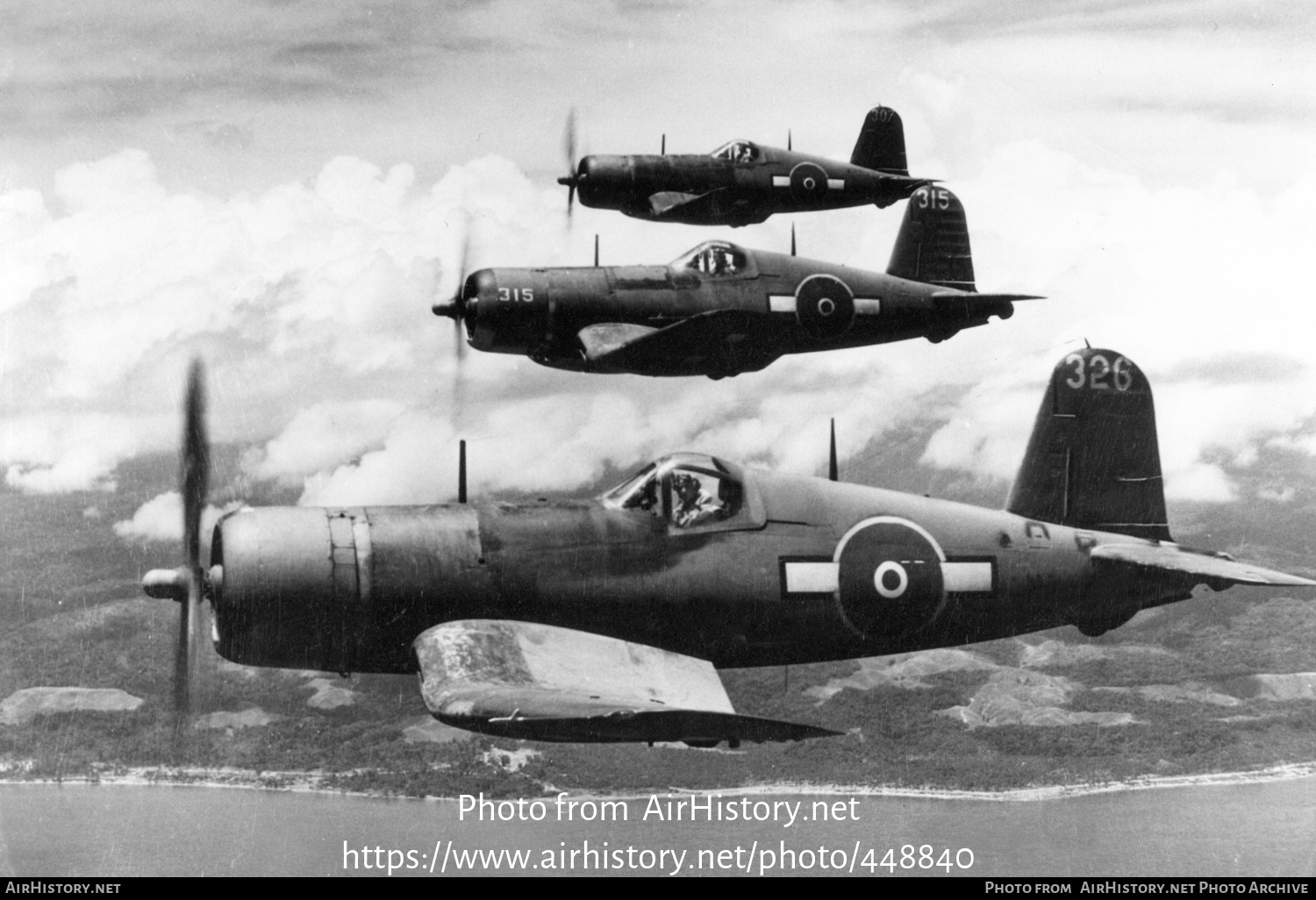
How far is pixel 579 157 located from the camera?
17109 mm

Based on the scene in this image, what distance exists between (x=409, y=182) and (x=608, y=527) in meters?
6.86

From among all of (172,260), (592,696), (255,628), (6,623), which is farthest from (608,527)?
(6,623)

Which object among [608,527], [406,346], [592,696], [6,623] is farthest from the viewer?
[6,623]

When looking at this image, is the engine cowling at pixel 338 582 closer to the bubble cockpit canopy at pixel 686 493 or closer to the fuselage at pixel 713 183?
the bubble cockpit canopy at pixel 686 493

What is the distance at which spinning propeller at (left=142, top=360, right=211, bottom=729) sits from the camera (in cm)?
1013

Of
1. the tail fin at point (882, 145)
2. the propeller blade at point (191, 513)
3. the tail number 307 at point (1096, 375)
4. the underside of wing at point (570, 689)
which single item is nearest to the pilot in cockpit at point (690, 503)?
the underside of wing at point (570, 689)

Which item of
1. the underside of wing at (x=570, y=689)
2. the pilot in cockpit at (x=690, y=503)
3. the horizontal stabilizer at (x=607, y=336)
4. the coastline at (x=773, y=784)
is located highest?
the horizontal stabilizer at (x=607, y=336)

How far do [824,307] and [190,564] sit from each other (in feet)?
21.2

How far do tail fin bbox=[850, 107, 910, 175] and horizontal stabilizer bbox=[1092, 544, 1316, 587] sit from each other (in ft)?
23.8

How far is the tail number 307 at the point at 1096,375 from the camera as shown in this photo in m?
12.0

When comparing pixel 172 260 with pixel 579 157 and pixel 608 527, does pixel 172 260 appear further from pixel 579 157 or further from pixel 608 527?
pixel 608 527

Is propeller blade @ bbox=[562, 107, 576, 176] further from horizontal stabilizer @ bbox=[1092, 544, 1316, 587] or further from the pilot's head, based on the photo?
horizontal stabilizer @ bbox=[1092, 544, 1316, 587]

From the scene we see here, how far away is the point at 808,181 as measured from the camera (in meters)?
17.3

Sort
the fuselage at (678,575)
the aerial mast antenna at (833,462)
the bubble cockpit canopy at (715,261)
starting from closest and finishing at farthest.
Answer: the fuselage at (678,575) < the aerial mast antenna at (833,462) < the bubble cockpit canopy at (715,261)
